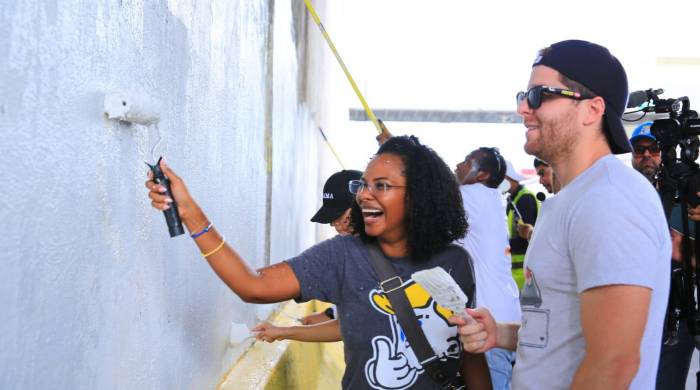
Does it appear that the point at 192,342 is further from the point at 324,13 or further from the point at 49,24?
the point at 324,13

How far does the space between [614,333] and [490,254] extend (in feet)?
7.19

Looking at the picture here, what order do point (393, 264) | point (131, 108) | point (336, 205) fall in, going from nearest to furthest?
point (131, 108), point (393, 264), point (336, 205)

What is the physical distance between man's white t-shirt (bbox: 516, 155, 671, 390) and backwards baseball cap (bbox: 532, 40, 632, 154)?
11cm

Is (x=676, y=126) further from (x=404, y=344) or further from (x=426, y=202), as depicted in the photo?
(x=404, y=344)

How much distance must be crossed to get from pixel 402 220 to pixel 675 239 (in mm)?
1691

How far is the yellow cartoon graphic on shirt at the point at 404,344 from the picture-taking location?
6.86 feet

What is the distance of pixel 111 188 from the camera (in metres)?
1.66

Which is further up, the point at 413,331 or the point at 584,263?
the point at 584,263

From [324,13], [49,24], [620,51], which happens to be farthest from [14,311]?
[620,51]

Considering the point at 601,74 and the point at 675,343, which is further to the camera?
the point at 675,343

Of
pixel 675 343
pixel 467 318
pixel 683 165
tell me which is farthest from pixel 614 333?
pixel 675 343

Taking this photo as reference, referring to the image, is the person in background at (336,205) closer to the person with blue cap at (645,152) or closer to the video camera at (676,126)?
the video camera at (676,126)

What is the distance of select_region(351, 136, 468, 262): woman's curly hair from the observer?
2.28 meters

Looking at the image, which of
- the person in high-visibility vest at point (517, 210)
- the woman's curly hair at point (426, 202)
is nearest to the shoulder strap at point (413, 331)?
the woman's curly hair at point (426, 202)
